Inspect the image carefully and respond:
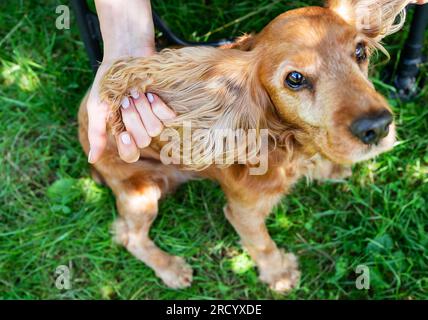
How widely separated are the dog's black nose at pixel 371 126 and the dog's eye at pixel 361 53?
0.33 m

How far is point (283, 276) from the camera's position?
3.25 meters

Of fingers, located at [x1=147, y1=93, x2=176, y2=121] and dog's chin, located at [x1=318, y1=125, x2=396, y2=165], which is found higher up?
fingers, located at [x1=147, y1=93, x2=176, y2=121]

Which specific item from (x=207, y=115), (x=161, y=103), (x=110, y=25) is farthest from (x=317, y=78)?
(x=110, y=25)

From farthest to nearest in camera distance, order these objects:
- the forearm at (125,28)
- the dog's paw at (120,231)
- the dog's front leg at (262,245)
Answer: the dog's paw at (120,231) → the dog's front leg at (262,245) → the forearm at (125,28)

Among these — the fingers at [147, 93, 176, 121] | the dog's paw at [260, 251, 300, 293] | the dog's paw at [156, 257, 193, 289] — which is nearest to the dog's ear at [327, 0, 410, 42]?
the fingers at [147, 93, 176, 121]

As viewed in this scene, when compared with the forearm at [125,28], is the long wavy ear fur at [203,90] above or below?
below

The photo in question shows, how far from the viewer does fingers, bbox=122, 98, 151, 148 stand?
2314 millimetres

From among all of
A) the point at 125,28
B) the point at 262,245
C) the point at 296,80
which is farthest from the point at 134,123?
the point at 262,245

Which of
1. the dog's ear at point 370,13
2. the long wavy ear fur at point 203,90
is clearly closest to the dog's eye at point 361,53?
the dog's ear at point 370,13

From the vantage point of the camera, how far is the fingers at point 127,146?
242 cm

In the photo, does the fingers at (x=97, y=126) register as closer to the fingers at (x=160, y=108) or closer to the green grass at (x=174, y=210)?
the fingers at (x=160, y=108)

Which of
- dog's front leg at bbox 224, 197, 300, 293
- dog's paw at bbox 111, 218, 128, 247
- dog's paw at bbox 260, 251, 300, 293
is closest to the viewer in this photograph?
dog's front leg at bbox 224, 197, 300, 293

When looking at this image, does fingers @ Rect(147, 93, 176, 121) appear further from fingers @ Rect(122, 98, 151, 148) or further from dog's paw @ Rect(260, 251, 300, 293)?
dog's paw @ Rect(260, 251, 300, 293)

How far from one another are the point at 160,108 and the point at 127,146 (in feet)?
0.87
